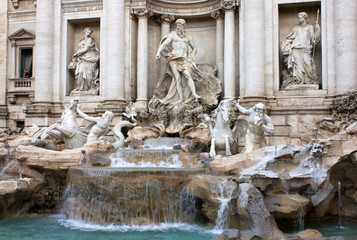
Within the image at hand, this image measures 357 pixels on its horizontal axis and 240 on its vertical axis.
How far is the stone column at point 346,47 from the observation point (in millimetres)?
13719

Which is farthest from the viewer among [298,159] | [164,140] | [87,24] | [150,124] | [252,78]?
[87,24]

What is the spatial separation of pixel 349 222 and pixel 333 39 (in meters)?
6.63

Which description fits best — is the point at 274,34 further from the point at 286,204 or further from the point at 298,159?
the point at 286,204

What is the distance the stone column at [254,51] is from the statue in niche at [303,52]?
1042 millimetres

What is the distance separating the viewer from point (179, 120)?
14977mm

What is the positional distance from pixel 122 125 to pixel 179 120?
206 cm

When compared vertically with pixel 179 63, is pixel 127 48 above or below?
above

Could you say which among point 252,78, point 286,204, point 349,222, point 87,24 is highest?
point 87,24

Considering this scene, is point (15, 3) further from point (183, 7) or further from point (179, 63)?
point (179, 63)

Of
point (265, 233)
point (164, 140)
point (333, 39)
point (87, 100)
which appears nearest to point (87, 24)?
point (87, 100)

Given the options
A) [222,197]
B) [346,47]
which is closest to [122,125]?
[222,197]

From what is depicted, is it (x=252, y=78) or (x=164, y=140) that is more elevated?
(x=252, y=78)

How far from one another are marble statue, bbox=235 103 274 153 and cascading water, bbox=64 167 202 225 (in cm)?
238

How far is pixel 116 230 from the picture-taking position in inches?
369
